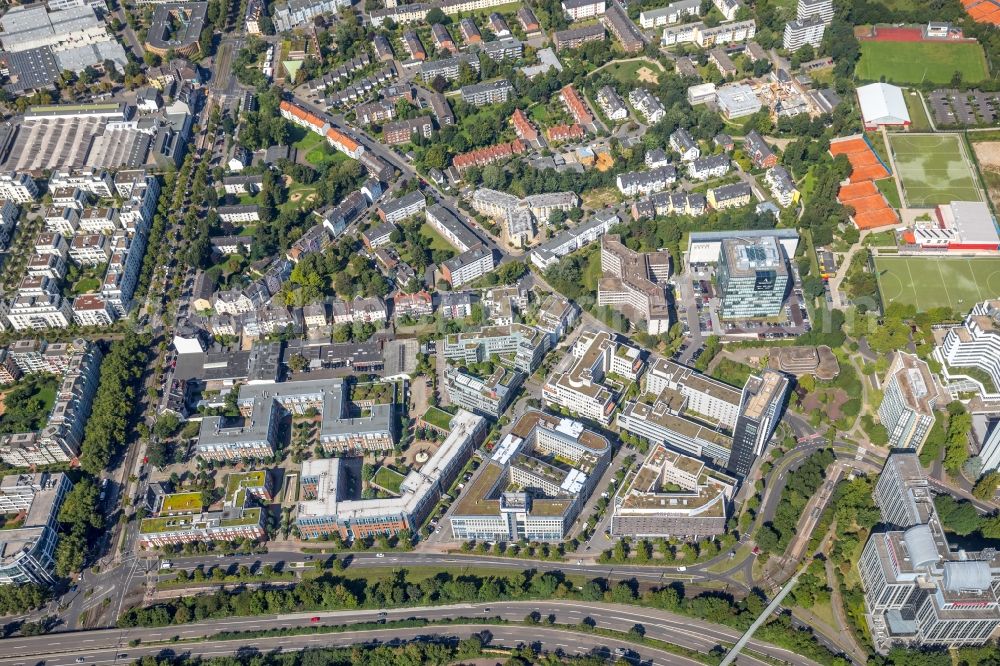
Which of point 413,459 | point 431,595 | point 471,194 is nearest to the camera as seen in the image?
point 431,595

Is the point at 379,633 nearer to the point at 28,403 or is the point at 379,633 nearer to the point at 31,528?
the point at 31,528

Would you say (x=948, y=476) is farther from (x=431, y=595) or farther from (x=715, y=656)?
(x=431, y=595)

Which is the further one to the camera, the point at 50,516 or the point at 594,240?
the point at 594,240

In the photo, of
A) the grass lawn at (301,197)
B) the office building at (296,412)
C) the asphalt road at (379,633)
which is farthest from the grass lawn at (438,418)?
the grass lawn at (301,197)

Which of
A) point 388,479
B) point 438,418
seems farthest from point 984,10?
Answer: point 388,479

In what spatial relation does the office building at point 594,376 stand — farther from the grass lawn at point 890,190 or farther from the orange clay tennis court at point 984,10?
the orange clay tennis court at point 984,10

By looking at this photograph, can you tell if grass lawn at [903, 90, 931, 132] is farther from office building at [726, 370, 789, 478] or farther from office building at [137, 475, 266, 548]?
office building at [137, 475, 266, 548]

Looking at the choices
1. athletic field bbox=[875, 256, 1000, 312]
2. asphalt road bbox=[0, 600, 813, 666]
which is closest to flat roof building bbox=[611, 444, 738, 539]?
asphalt road bbox=[0, 600, 813, 666]

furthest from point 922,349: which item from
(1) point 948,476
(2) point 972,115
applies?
(2) point 972,115
